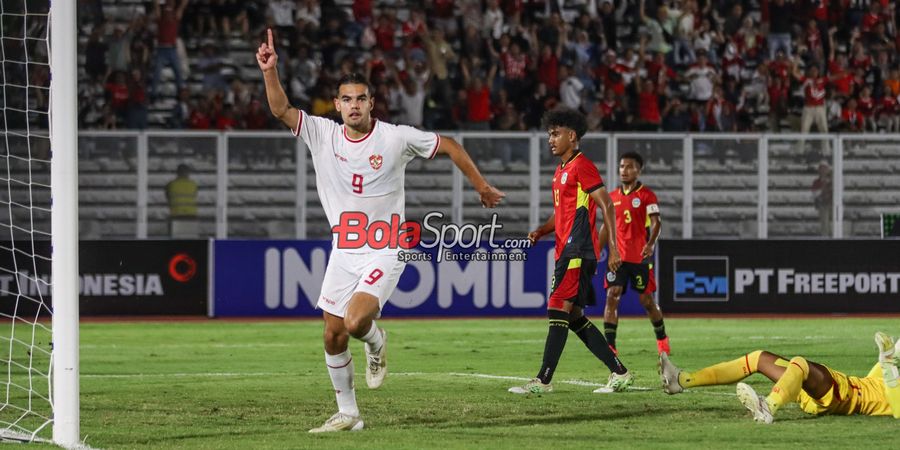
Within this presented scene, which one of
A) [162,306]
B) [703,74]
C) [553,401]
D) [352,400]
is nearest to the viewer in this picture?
[352,400]

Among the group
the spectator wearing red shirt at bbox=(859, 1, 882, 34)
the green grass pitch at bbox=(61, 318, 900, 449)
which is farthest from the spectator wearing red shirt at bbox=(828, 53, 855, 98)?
the green grass pitch at bbox=(61, 318, 900, 449)

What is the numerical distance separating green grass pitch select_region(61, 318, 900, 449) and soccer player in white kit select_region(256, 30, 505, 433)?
2.04 ft

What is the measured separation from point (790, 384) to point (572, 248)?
255 centimetres

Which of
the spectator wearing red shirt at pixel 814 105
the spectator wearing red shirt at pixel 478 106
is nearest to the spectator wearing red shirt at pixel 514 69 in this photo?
the spectator wearing red shirt at pixel 478 106

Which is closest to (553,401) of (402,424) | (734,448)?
(402,424)

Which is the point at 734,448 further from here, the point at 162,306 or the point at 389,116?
the point at 389,116

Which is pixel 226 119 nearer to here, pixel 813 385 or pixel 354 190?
pixel 354 190

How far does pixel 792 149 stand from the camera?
69.1 feet

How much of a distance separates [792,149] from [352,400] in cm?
1372

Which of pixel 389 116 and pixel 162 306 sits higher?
pixel 389 116

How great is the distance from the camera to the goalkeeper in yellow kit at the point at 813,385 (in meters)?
8.65

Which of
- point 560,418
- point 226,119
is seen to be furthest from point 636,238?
point 226,119

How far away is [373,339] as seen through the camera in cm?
960

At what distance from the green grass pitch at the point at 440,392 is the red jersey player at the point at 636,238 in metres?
0.62
